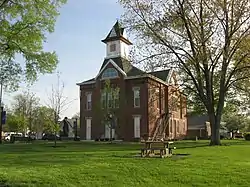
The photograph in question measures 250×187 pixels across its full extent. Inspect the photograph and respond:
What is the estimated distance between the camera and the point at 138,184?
33.9 ft

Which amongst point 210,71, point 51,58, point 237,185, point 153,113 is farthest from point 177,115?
point 237,185

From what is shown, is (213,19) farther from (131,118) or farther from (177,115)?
(177,115)

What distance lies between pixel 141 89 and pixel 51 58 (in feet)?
65.6

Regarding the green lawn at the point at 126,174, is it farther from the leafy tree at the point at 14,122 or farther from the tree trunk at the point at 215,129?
the leafy tree at the point at 14,122

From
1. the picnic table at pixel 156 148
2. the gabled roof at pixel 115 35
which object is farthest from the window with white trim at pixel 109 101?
the picnic table at pixel 156 148

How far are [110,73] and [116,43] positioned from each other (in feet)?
14.2

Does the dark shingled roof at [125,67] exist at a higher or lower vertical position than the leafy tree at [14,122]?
higher

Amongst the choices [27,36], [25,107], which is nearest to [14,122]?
[25,107]

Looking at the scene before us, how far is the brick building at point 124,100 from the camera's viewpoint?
42188 mm

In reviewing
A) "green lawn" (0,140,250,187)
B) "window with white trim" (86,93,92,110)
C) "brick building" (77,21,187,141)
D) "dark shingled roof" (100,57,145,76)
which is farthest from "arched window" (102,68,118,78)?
"green lawn" (0,140,250,187)

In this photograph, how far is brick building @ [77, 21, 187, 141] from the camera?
42.2m

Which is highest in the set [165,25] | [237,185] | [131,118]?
[165,25]

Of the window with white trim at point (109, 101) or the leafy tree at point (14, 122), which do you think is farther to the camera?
the leafy tree at point (14, 122)

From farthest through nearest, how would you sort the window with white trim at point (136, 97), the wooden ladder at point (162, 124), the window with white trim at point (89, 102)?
the window with white trim at point (89, 102) → the wooden ladder at point (162, 124) → the window with white trim at point (136, 97)
